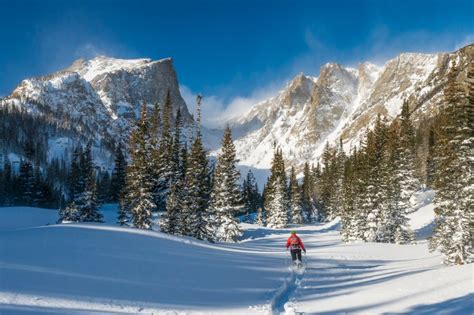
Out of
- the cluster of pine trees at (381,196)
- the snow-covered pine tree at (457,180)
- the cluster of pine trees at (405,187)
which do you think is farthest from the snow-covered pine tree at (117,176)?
the snow-covered pine tree at (457,180)

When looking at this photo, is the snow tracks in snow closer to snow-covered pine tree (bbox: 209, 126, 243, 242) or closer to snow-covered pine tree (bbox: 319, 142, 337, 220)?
snow-covered pine tree (bbox: 209, 126, 243, 242)

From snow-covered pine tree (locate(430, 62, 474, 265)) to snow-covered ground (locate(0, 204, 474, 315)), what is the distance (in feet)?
12.3

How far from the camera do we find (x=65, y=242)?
16.0m

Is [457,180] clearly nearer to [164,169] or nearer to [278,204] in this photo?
[164,169]

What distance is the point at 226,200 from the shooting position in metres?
41.8

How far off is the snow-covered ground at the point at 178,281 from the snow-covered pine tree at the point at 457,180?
376 cm

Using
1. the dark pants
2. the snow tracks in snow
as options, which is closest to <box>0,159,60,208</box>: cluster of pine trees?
the dark pants

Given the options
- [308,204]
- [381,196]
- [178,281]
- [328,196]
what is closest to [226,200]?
[381,196]

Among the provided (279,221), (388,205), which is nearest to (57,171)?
(279,221)

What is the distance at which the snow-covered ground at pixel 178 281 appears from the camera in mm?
10148

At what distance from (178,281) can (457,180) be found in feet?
54.9

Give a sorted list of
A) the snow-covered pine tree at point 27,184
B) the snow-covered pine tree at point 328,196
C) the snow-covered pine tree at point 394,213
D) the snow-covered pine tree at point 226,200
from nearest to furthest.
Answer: the snow-covered pine tree at point 394,213 < the snow-covered pine tree at point 226,200 < the snow-covered pine tree at point 27,184 < the snow-covered pine tree at point 328,196

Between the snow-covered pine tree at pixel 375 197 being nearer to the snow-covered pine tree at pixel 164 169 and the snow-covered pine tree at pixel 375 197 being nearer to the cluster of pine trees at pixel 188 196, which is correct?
the cluster of pine trees at pixel 188 196

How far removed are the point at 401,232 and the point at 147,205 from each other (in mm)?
24150
